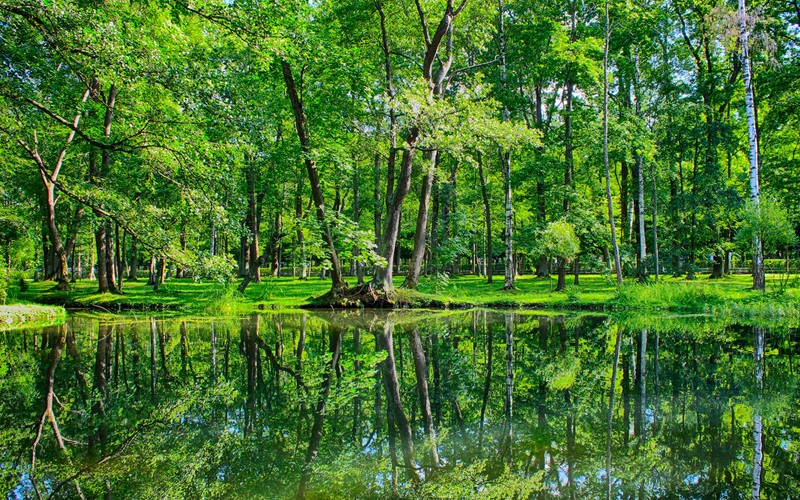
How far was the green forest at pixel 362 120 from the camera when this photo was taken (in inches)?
319

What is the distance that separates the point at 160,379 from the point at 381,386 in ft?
10.1

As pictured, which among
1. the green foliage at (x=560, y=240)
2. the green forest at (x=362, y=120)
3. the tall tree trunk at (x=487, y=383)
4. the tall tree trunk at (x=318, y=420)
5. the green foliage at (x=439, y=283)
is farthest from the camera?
the green foliage at (x=439, y=283)

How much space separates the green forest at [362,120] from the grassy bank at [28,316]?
1.77m

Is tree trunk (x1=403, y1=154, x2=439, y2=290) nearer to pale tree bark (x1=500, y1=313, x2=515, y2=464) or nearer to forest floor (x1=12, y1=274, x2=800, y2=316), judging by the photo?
forest floor (x1=12, y1=274, x2=800, y2=316)

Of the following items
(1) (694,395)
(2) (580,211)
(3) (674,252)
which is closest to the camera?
(1) (694,395)

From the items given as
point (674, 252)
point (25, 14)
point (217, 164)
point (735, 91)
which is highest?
point (735, 91)

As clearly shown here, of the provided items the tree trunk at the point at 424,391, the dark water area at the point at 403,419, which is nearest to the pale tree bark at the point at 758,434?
the dark water area at the point at 403,419

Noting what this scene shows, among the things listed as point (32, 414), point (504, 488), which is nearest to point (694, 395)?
point (504, 488)

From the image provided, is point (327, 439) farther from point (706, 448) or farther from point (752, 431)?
point (752, 431)

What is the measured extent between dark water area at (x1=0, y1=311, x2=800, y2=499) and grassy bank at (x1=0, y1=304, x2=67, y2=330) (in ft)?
16.6

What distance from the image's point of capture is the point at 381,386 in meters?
6.07

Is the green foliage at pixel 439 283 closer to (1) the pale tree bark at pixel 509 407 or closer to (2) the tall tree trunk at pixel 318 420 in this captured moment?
(1) the pale tree bark at pixel 509 407

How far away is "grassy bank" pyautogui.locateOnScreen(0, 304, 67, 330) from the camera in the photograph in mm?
13141

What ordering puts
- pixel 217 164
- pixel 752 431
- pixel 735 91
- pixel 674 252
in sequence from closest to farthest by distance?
pixel 752 431 < pixel 217 164 < pixel 674 252 < pixel 735 91
